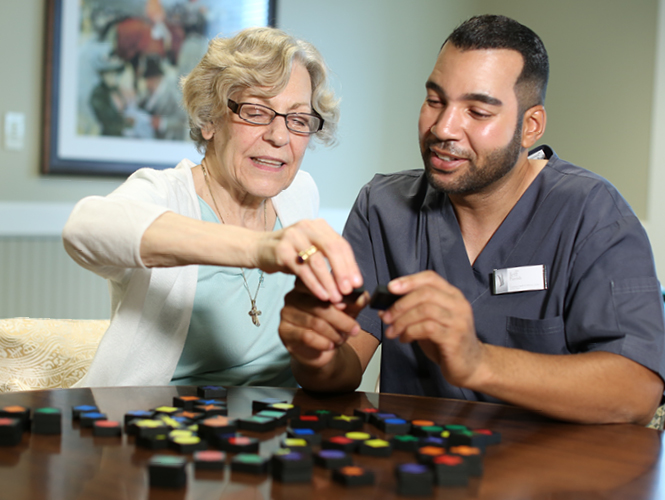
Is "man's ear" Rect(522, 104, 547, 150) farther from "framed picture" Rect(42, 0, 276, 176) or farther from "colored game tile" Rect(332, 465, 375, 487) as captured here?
"framed picture" Rect(42, 0, 276, 176)

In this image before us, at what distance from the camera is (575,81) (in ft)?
13.1

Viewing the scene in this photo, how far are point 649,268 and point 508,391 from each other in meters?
0.45

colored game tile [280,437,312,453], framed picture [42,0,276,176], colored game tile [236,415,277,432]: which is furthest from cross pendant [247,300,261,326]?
framed picture [42,0,276,176]

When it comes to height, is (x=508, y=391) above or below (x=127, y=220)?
below

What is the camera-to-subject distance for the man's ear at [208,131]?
2021 mm

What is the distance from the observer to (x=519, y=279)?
1590mm

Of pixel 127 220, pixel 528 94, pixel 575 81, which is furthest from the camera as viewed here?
pixel 575 81

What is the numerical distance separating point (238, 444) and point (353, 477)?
0.58 ft

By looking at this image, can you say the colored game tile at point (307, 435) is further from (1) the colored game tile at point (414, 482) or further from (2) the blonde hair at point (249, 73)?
(2) the blonde hair at point (249, 73)

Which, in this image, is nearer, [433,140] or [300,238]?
[300,238]

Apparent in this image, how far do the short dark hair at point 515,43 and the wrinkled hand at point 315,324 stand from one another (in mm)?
746

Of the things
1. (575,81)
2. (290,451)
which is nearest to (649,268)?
(290,451)

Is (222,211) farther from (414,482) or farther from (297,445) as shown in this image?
(414,482)

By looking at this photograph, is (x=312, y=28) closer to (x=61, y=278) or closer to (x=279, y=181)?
(x=61, y=278)
